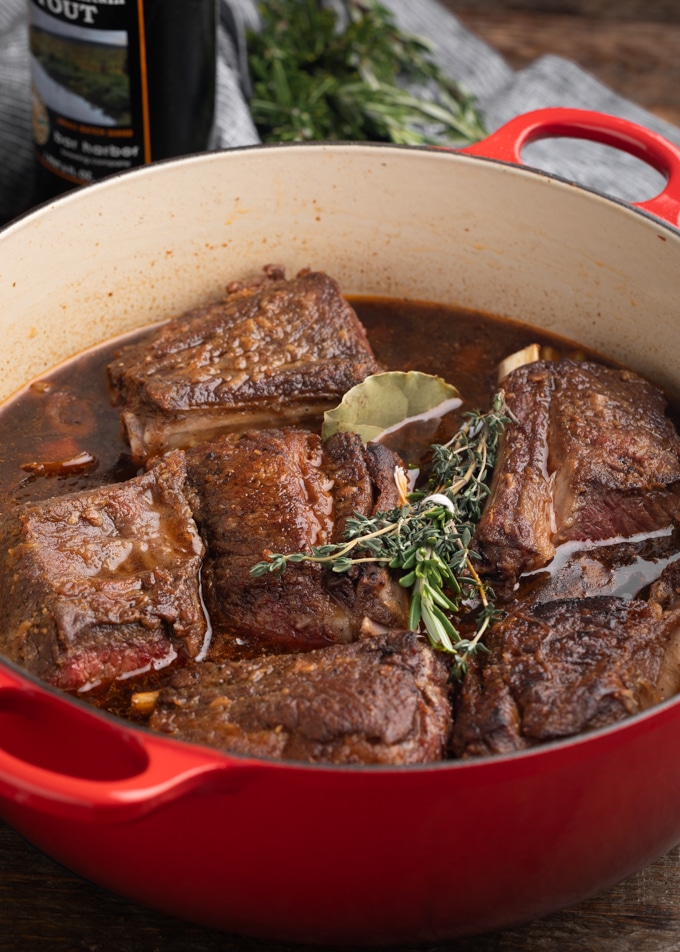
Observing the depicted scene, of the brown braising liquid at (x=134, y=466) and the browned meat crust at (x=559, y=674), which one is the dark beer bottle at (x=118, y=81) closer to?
the brown braising liquid at (x=134, y=466)

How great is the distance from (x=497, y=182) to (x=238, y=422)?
3.76 ft

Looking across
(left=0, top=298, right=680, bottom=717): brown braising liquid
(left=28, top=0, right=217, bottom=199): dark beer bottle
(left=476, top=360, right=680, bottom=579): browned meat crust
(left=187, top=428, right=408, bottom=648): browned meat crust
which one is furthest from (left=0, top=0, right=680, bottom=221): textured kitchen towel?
(left=187, top=428, right=408, bottom=648): browned meat crust

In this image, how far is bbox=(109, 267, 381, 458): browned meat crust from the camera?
121 inches

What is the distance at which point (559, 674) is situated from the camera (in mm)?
2338

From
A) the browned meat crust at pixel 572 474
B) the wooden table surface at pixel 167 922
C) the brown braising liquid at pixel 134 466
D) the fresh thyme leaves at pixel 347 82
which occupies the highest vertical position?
the fresh thyme leaves at pixel 347 82

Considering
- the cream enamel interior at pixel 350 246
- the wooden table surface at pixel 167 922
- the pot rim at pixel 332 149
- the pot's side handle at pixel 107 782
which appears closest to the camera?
the pot's side handle at pixel 107 782

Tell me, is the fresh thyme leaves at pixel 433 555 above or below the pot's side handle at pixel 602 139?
Answer: below

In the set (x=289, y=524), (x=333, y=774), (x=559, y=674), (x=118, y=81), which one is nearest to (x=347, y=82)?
(x=118, y=81)

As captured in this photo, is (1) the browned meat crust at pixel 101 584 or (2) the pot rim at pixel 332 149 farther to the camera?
(2) the pot rim at pixel 332 149

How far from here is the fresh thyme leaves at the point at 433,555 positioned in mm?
2467

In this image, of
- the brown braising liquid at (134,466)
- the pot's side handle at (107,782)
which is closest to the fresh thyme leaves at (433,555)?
the brown braising liquid at (134,466)

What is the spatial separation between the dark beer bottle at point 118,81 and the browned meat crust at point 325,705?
232 cm

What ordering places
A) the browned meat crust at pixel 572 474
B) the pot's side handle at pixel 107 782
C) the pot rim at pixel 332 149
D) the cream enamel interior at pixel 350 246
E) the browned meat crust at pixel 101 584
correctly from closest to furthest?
the pot's side handle at pixel 107 782 → the browned meat crust at pixel 101 584 → the browned meat crust at pixel 572 474 → the pot rim at pixel 332 149 → the cream enamel interior at pixel 350 246

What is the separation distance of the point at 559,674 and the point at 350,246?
73.7 inches
